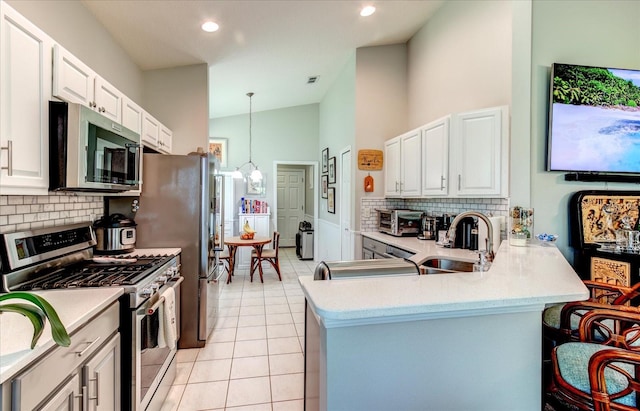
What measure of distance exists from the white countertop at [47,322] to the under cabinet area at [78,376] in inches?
1.9

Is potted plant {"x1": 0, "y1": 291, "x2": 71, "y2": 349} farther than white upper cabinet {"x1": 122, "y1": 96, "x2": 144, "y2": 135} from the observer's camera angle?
No

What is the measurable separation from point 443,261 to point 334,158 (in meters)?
3.46

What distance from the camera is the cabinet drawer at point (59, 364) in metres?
0.96

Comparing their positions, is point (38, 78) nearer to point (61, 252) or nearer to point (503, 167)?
point (61, 252)

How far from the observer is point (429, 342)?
3.67ft

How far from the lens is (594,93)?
96.7 inches

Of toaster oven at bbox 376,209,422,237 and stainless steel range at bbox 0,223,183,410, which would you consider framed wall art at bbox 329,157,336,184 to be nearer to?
toaster oven at bbox 376,209,422,237

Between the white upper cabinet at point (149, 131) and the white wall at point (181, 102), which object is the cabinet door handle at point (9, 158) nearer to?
the white upper cabinet at point (149, 131)

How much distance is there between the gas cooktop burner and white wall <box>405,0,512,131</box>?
2913 millimetres

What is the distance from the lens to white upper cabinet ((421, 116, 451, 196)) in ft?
10.1

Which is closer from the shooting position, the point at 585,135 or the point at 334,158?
the point at 585,135

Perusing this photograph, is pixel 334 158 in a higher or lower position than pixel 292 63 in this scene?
lower

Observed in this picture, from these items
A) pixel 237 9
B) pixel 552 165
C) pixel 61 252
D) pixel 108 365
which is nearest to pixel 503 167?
pixel 552 165

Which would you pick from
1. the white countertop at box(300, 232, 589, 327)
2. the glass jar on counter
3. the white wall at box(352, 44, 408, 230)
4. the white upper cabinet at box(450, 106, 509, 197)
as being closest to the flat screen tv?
the white upper cabinet at box(450, 106, 509, 197)
